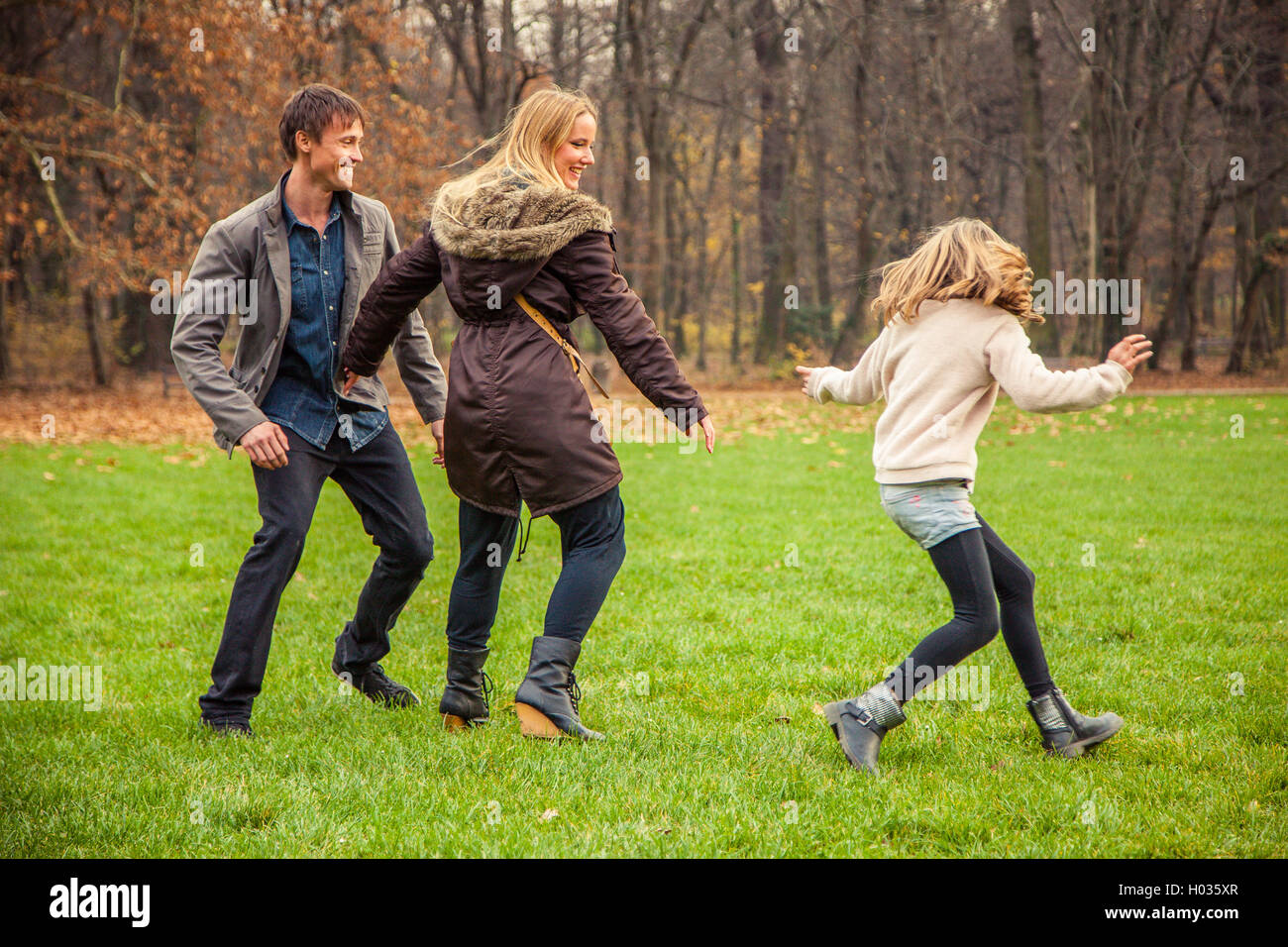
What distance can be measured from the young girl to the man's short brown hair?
191cm

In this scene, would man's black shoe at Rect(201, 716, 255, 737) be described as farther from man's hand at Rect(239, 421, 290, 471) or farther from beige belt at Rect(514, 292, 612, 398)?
beige belt at Rect(514, 292, 612, 398)

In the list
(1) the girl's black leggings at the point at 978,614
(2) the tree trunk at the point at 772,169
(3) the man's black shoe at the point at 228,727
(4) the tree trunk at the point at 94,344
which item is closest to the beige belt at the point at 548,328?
(1) the girl's black leggings at the point at 978,614

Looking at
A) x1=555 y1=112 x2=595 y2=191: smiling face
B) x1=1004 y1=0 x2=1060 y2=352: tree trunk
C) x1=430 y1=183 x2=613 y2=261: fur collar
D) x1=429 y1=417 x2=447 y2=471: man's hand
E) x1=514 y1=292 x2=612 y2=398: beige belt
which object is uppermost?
x1=1004 y1=0 x2=1060 y2=352: tree trunk

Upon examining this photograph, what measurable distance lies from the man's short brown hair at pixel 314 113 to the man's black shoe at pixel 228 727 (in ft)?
6.58

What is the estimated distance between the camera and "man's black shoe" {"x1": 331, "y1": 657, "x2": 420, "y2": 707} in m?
4.24

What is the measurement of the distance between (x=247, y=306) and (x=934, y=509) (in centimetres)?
239

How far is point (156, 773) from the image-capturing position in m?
3.54

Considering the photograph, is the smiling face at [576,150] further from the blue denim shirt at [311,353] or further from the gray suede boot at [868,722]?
the gray suede boot at [868,722]

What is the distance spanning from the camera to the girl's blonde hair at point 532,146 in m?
3.47

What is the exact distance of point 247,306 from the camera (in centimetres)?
375

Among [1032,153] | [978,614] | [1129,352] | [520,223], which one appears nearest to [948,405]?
[1129,352]

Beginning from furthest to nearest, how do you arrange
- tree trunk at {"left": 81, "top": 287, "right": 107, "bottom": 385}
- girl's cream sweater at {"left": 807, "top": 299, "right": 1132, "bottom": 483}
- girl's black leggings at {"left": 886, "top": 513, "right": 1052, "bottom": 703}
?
tree trunk at {"left": 81, "top": 287, "right": 107, "bottom": 385} < girl's black leggings at {"left": 886, "top": 513, "right": 1052, "bottom": 703} < girl's cream sweater at {"left": 807, "top": 299, "right": 1132, "bottom": 483}

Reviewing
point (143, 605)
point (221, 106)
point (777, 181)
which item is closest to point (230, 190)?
point (221, 106)

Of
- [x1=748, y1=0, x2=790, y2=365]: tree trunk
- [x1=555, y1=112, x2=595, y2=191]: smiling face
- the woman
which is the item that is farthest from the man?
[x1=748, y1=0, x2=790, y2=365]: tree trunk
